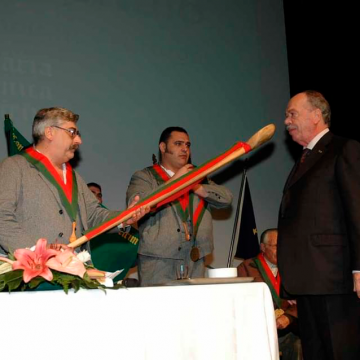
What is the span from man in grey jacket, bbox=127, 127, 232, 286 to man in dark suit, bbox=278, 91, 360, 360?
0.77m

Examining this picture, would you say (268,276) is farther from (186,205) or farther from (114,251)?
(114,251)

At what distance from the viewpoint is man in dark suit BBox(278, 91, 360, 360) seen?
2.57m

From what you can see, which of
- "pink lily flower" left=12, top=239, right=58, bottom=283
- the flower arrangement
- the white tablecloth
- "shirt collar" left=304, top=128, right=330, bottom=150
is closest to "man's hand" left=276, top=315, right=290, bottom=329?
"shirt collar" left=304, top=128, right=330, bottom=150

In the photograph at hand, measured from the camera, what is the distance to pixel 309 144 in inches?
118

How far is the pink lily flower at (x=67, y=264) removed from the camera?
5.34 feet

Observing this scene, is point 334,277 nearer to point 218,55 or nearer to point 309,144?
point 309,144

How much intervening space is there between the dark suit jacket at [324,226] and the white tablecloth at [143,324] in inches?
31.5

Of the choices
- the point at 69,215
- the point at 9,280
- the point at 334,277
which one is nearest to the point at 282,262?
the point at 334,277

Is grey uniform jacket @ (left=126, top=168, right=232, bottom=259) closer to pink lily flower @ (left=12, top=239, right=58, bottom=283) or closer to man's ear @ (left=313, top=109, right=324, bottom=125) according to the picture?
man's ear @ (left=313, top=109, right=324, bottom=125)

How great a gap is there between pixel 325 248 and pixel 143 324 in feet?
4.08

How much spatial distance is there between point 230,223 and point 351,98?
4.98 ft

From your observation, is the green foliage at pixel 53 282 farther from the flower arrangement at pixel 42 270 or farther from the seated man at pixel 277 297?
the seated man at pixel 277 297

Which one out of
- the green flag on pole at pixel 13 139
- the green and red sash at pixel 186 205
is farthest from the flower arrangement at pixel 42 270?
the green flag on pole at pixel 13 139

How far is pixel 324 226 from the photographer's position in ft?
8.83
